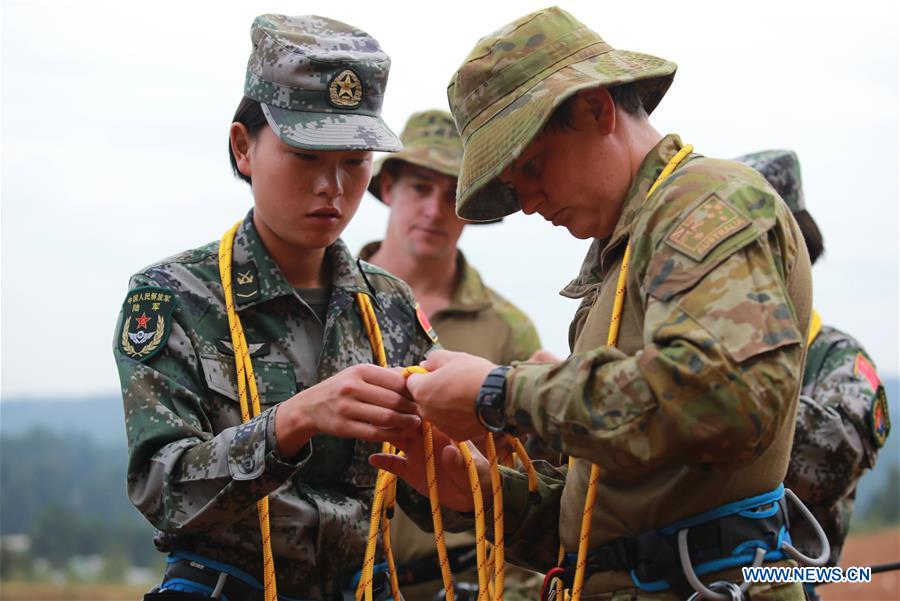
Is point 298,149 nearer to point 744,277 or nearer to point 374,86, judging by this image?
point 374,86

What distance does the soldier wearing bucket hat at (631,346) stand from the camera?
2.65 metres

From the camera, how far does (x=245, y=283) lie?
3.85 metres

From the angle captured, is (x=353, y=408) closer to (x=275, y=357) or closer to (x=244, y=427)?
(x=244, y=427)

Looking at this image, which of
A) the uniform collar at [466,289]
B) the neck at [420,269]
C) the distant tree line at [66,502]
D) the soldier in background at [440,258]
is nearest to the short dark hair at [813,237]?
the soldier in background at [440,258]

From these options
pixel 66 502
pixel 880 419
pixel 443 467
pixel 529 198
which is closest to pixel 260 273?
pixel 443 467

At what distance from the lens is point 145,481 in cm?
355

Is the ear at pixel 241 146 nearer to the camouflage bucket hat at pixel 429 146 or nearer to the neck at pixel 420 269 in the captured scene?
the camouflage bucket hat at pixel 429 146

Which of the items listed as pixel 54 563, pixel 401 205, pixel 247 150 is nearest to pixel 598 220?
pixel 247 150

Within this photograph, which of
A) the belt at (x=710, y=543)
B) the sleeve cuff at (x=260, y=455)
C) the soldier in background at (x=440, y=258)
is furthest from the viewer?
the soldier in background at (x=440, y=258)

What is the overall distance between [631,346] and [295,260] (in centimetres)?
138

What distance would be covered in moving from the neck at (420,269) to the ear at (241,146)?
2.64m

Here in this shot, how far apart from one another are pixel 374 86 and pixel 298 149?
1.26ft

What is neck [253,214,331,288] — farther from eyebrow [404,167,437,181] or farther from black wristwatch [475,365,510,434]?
eyebrow [404,167,437,181]

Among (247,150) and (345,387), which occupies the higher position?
(247,150)
